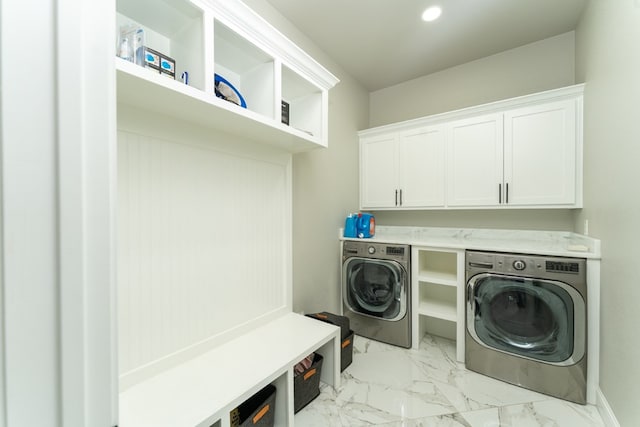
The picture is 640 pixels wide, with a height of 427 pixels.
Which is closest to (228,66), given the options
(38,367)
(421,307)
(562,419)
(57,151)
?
(57,151)

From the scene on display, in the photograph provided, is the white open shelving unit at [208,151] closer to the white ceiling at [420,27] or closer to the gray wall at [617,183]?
the white ceiling at [420,27]

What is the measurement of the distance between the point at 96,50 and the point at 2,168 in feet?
0.75

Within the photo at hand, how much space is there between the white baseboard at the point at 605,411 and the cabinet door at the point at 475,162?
1363 mm

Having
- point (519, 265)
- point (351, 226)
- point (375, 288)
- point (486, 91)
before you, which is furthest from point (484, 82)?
point (375, 288)

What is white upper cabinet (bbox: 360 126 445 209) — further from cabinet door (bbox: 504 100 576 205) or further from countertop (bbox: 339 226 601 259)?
cabinet door (bbox: 504 100 576 205)

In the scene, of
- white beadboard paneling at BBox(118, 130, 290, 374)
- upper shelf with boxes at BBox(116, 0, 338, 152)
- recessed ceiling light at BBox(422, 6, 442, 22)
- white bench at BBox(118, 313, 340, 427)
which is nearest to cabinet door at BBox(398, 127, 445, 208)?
recessed ceiling light at BBox(422, 6, 442, 22)

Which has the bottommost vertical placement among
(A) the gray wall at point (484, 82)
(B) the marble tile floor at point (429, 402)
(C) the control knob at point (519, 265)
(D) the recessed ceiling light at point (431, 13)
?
(B) the marble tile floor at point (429, 402)

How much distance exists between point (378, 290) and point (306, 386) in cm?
111

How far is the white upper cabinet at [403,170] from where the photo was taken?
247 centimetres

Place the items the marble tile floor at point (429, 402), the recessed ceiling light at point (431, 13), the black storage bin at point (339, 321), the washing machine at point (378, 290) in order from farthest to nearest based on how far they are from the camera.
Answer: the washing machine at point (378, 290)
the black storage bin at point (339, 321)
the recessed ceiling light at point (431, 13)
the marble tile floor at point (429, 402)

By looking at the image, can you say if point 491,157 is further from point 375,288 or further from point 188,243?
point 188,243

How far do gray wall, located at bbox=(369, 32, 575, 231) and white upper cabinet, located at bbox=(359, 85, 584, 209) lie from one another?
32 cm

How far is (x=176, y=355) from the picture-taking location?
1363mm

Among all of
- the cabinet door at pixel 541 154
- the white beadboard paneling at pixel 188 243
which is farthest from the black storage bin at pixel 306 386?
the cabinet door at pixel 541 154
